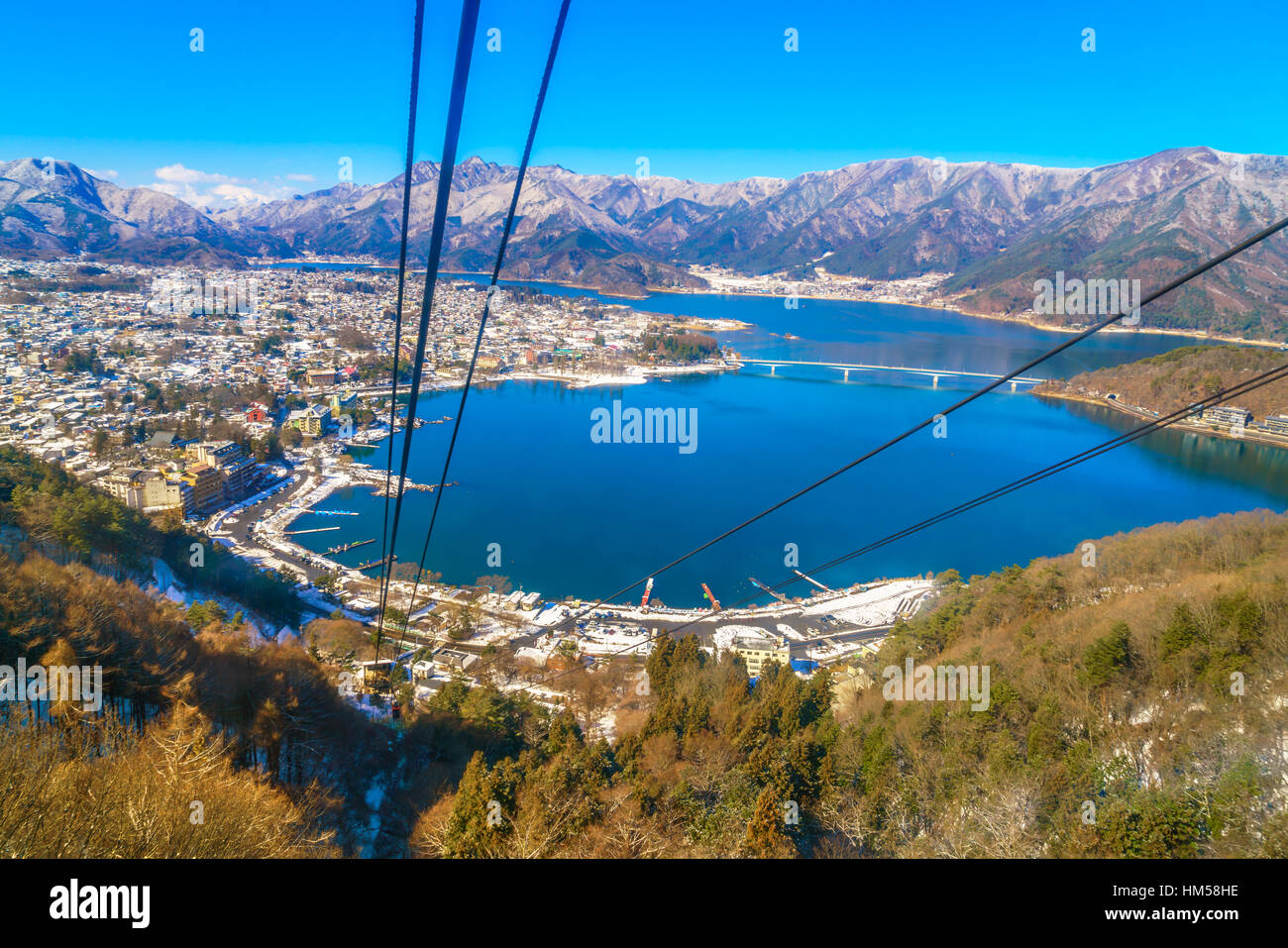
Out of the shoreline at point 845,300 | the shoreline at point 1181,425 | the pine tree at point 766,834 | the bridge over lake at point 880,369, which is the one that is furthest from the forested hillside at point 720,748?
the shoreline at point 845,300

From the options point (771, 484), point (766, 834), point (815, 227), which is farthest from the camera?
point (815, 227)

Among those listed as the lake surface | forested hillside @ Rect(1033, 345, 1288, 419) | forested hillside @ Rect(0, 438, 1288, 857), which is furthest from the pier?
forested hillside @ Rect(1033, 345, 1288, 419)

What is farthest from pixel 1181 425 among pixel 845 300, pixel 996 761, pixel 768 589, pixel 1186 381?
pixel 845 300

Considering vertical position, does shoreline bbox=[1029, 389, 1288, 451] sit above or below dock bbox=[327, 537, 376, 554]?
above

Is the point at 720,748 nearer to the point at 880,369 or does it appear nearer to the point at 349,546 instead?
the point at 349,546

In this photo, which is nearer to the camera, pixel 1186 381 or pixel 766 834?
pixel 766 834

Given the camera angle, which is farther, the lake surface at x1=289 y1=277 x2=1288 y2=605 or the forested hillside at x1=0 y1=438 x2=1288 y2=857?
the lake surface at x1=289 y1=277 x2=1288 y2=605

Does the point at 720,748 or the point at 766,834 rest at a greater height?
the point at 766,834

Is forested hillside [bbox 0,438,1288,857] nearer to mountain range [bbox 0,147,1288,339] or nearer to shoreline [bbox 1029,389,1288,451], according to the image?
shoreline [bbox 1029,389,1288,451]
